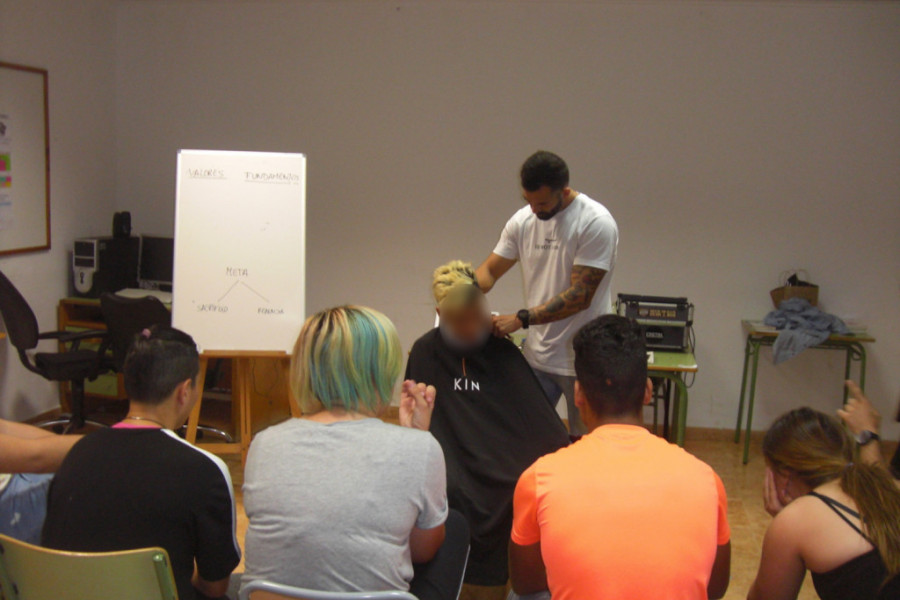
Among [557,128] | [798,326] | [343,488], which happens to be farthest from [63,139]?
[798,326]

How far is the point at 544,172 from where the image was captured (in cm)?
264

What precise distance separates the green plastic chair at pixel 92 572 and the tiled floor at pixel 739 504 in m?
1.35

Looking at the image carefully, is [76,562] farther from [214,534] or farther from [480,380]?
[480,380]

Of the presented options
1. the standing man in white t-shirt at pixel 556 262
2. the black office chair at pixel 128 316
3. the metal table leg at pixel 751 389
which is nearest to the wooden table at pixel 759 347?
the metal table leg at pixel 751 389

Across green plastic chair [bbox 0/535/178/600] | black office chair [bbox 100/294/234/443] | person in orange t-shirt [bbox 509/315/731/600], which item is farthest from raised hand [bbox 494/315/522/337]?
black office chair [bbox 100/294/234/443]

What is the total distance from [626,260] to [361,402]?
9.99 feet

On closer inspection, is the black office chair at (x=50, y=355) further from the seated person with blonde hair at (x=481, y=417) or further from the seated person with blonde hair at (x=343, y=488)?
the seated person with blonde hair at (x=343, y=488)

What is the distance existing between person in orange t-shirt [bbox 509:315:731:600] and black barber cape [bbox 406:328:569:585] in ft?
2.32

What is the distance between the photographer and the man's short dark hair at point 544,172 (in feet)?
8.61

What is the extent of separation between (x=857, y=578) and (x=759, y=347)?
2916 mm

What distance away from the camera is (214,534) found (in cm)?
147

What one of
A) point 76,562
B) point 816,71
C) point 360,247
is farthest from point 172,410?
point 816,71

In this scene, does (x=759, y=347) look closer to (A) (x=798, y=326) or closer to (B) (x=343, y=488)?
(A) (x=798, y=326)

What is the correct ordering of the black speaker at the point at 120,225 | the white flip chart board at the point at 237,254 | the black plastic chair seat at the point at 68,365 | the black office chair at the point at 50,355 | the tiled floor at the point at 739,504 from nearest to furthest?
the tiled floor at the point at 739,504
the white flip chart board at the point at 237,254
the black office chair at the point at 50,355
the black plastic chair seat at the point at 68,365
the black speaker at the point at 120,225
